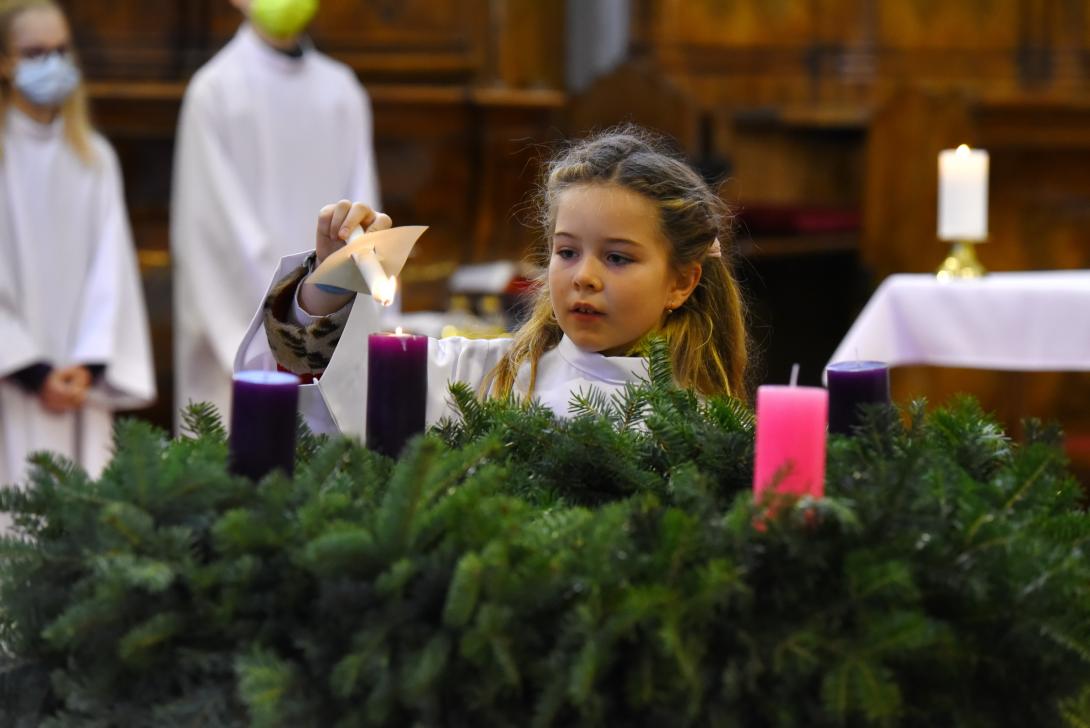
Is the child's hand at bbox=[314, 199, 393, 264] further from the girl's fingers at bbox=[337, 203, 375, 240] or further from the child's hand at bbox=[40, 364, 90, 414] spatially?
the child's hand at bbox=[40, 364, 90, 414]

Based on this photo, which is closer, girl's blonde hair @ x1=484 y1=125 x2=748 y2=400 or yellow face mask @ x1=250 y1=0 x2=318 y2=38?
girl's blonde hair @ x1=484 y1=125 x2=748 y2=400

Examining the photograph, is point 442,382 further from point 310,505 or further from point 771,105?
point 771,105

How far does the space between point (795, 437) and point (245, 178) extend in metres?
5.06

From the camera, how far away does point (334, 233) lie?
80.6 inches

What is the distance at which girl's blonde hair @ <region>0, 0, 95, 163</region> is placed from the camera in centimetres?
526

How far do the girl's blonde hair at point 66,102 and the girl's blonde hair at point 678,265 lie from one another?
11.0 feet

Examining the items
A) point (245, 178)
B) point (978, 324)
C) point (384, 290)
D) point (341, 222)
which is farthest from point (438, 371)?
point (245, 178)

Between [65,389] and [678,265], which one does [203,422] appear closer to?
[678,265]

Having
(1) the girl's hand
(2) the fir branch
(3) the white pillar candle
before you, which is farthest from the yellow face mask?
(2) the fir branch

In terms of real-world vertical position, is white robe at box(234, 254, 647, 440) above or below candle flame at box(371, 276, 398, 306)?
below

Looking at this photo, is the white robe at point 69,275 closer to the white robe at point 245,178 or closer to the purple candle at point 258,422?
the white robe at point 245,178

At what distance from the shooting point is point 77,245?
220 inches

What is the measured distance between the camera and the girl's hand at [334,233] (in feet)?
6.66

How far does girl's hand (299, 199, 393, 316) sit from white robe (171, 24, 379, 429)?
3.92 metres
